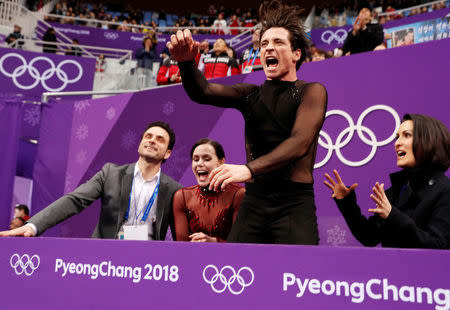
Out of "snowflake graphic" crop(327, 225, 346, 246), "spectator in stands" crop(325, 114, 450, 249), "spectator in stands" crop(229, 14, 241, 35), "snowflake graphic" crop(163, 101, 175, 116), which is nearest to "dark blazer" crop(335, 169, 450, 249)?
"spectator in stands" crop(325, 114, 450, 249)

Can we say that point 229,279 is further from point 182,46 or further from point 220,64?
point 220,64

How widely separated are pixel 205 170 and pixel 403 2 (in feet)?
42.8

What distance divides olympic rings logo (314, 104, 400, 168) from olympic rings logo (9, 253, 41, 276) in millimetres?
→ 2445

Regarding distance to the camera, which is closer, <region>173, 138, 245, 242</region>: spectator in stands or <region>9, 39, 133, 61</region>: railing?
<region>173, 138, 245, 242</region>: spectator in stands

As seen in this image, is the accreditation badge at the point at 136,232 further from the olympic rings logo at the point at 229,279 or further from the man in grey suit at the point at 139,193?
the olympic rings logo at the point at 229,279

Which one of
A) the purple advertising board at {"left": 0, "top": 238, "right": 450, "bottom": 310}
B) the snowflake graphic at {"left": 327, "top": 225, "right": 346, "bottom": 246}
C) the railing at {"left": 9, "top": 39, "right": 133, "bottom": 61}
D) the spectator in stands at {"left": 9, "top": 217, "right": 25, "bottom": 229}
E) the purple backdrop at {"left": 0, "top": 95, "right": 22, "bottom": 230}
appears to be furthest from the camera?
the railing at {"left": 9, "top": 39, "right": 133, "bottom": 61}

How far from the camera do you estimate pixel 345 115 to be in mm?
3455

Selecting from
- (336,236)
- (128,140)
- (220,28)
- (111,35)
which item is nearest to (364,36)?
(336,236)

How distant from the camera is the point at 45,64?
6902 mm

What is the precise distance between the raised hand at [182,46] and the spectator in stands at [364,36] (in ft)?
11.4

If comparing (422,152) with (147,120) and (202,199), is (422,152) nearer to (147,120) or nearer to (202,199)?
(202,199)

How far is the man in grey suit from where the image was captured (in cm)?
288

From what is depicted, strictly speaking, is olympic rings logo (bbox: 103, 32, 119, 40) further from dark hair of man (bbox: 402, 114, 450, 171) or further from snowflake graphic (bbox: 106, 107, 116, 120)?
dark hair of man (bbox: 402, 114, 450, 171)

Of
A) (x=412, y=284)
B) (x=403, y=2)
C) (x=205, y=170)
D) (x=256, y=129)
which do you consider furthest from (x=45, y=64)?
(x=403, y=2)
